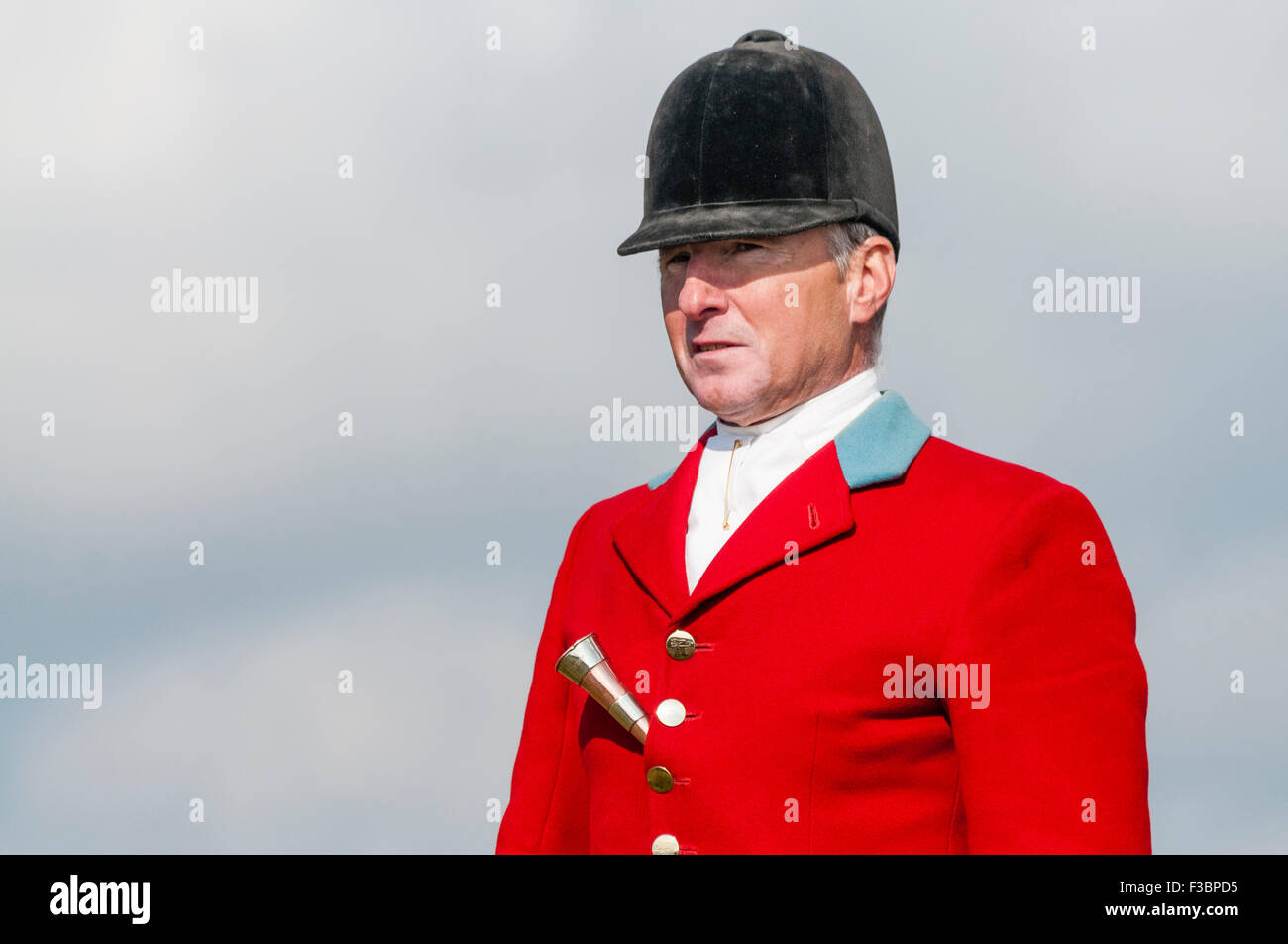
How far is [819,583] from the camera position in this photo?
4.79 meters

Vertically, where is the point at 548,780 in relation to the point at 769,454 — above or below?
below

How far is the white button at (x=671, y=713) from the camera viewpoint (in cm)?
474

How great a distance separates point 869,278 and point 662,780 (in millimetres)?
1522

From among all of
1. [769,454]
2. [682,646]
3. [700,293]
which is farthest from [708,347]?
[682,646]

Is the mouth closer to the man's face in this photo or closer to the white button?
the man's face

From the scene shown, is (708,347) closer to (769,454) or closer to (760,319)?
(760,319)

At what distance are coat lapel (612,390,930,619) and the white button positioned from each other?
0.81 ft

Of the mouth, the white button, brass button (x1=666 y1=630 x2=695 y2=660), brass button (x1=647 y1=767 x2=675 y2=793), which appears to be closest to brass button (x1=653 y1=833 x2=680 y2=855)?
brass button (x1=647 y1=767 x2=675 y2=793)

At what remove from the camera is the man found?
454 centimetres

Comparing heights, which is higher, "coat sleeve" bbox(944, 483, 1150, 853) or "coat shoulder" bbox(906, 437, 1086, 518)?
"coat shoulder" bbox(906, 437, 1086, 518)

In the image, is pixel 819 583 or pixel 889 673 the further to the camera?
pixel 819 583

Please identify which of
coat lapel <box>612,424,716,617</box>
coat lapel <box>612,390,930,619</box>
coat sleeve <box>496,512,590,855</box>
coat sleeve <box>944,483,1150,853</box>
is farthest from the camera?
coat sleeve <box>496,512,590,855</box>

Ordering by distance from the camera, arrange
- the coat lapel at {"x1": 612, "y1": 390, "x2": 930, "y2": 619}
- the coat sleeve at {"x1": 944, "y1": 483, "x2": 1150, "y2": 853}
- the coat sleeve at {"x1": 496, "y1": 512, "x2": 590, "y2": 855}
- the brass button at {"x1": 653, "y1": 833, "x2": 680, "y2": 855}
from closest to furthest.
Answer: the coat sleeve at {"x1": 944, "y1": 483, "x2": 1150, "y2": 853} < the brass button at {"x1": 653, "y1": 833, "x2": 680, "y2": 855} < the coat lapel at {"x1": 612, "y1": 390, "x2": 930, "y2": 619} < the coat sleeve at {"x1": 496, "y1": 512, "x2": 590, "y2": 855}
